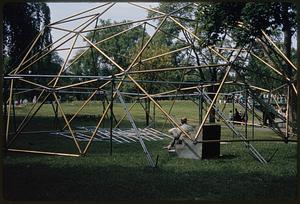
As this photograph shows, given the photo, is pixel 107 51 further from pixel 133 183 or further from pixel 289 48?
pixel 133 183

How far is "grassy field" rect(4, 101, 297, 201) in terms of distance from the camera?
7266mm

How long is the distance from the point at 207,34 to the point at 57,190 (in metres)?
5.10

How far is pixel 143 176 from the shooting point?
8.14 meters

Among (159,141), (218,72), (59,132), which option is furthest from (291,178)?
(218,72)

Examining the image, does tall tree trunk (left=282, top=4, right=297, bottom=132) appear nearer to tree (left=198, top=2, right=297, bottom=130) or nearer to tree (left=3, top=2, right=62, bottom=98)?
tree (left=198, top=2, right=297, bottom=130)

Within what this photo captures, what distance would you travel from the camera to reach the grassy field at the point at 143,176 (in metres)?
7.27

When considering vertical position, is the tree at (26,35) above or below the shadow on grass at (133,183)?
above

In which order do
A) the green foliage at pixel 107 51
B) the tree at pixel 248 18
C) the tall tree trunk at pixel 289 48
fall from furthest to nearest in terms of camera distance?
the green foliage at pixel 107 51
the tall tree trunk at pixel 289 48
the tree at pixel 248 18

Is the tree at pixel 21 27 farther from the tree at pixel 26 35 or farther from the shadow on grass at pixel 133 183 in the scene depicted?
the shadow on grass at pixel 133 183

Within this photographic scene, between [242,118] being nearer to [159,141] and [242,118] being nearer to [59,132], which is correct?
[159,141]

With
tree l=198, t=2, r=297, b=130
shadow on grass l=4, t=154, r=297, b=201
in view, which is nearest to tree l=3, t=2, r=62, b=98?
shadow on grass l=4, t=154, r=297, b=201

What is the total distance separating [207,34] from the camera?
33.2ft

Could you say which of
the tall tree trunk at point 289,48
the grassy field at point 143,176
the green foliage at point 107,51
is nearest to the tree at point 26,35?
the green foliage at point 107,51

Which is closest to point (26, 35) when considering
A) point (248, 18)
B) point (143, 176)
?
point (143, 176)
